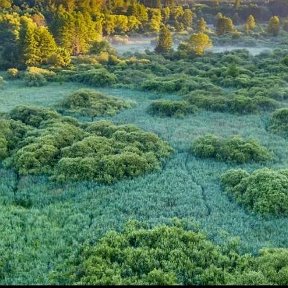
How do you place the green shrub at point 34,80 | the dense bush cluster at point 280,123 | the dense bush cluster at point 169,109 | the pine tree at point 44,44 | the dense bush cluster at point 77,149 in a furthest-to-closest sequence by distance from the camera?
1. the pine tree at point 44,44
2. the green shrub at point 34,80
3. the dense bush cluster at point 169,109
4. the dense bush cluster at point 280,123
5. the dense bush cluster at point 77,149

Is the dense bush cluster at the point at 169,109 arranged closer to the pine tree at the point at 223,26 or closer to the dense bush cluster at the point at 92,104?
the dense bush cluster at the point at 92,104

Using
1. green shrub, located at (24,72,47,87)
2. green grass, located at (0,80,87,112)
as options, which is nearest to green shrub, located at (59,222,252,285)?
green grass, located at (0,80,87,112)

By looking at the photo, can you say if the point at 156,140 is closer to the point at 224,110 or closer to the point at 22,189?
the point at 22,189

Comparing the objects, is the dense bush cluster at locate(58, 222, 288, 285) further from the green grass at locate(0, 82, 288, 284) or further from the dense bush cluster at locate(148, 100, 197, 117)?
the dense bush cluster at locate(148, 100, 197, 117)

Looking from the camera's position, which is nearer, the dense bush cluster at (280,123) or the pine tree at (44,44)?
the dense bush cluster at (280,123)

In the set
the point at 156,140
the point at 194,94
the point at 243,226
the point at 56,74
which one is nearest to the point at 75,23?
the point at 56,74

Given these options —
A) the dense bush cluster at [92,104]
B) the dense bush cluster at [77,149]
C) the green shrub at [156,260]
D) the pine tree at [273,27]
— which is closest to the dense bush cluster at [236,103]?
the dense bush cluster at [92,104]

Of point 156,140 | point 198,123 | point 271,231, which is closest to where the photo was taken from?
point 271,231
